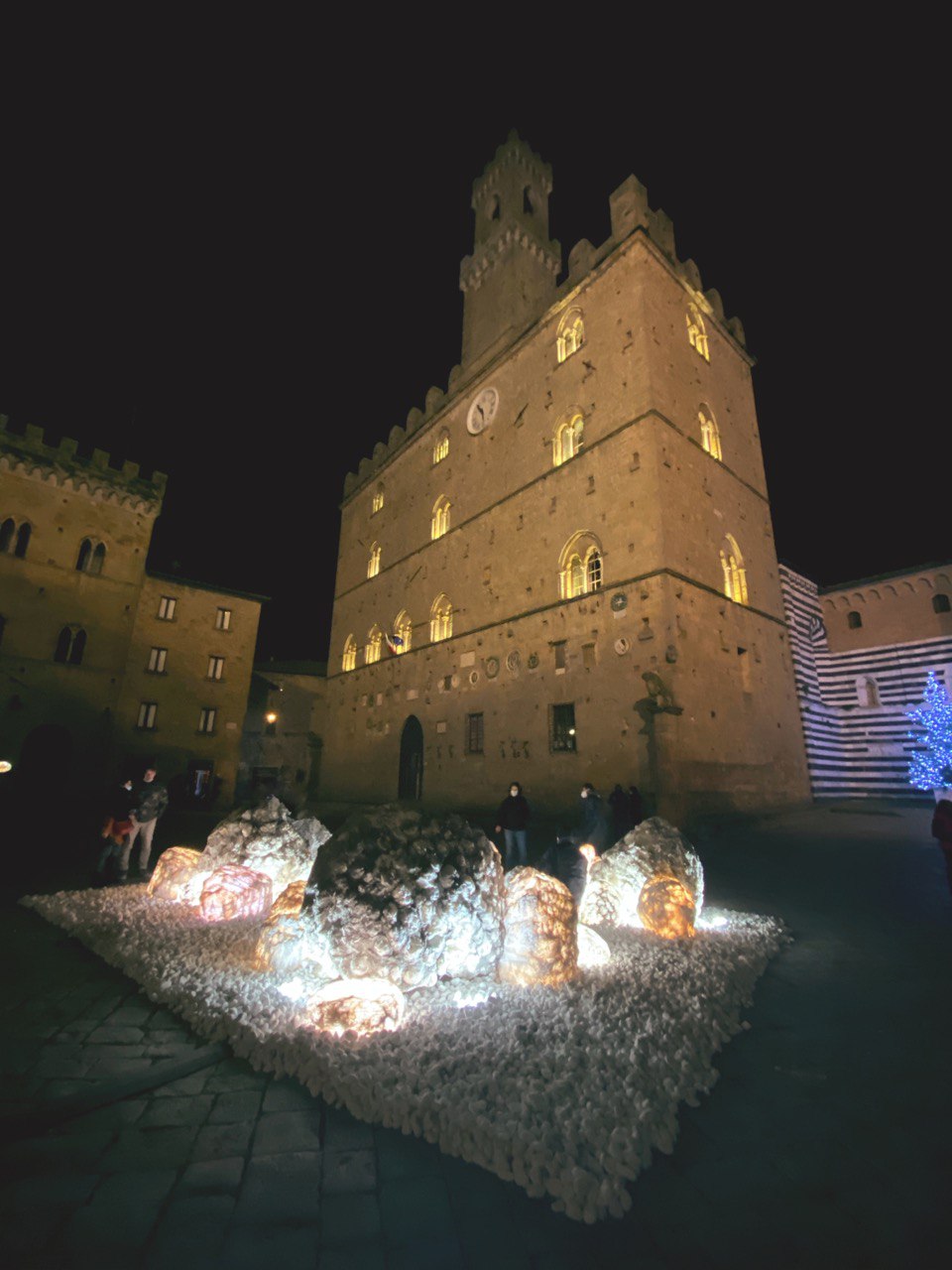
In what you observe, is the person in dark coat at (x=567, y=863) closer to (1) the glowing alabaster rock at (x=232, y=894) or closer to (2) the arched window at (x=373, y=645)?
(1) the glowing alabaster rock at (x=232, y=894)

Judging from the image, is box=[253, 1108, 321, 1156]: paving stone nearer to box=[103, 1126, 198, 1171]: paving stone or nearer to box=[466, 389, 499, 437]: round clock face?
box=[103, 1126, 198, 1171]: paving stone

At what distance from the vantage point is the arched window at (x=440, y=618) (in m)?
20.8

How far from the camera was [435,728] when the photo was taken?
1991 cm

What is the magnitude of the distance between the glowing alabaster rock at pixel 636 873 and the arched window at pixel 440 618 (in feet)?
46.8

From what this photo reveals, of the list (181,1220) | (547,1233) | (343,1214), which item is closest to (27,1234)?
(181,1220)

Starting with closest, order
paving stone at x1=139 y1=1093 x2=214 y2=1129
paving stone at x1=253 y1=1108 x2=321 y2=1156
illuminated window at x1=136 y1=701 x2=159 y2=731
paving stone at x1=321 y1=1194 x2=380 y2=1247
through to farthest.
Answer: paving stone at x1=321 y1=1194 x2=380 y2=1247, paving stone at x1=253 y1=1108 x2=321 y2=1156, paving stone at x1=139 y1=1093 x2=214 y2=1129, illuminated window at x1=136 y1=701 x2=159 y2=731

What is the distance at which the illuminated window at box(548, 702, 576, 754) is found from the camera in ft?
49.4

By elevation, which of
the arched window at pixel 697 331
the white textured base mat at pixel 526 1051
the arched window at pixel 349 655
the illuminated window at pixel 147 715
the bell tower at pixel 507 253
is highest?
the bell tower at pixel 507 253

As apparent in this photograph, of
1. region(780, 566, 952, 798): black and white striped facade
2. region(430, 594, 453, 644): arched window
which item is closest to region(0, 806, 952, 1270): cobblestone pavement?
region(430, 594, 453, 644): arched window

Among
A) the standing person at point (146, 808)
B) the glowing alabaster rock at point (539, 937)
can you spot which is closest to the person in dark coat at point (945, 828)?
the glowing alabaster rock at point (539, 937)

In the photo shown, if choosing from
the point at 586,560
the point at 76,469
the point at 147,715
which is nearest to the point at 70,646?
the point at 147,715

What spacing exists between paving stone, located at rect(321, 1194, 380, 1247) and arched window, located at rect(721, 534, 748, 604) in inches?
666

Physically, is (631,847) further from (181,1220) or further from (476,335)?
(476,335)

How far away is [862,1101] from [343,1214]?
2.94 meters
